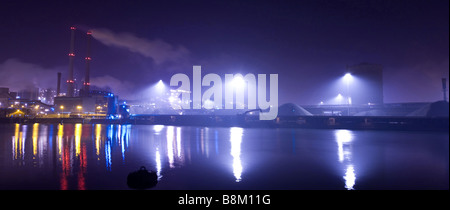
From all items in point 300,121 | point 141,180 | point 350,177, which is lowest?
point 350,177

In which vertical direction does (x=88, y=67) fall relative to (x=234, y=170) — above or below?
above

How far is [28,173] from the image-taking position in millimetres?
9359

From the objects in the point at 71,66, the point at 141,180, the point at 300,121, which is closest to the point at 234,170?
the point at 141,180

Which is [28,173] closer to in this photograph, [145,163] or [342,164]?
[145,163]

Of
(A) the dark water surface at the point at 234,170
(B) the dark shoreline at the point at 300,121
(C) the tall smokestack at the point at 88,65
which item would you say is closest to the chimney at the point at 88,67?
(C) the tall smokestack at the point at 88,65

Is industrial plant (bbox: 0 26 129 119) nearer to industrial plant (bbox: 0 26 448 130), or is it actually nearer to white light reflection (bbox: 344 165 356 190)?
industrial plant (bbox: 0 26 448 130)

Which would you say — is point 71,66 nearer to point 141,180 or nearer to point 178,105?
point 178,105

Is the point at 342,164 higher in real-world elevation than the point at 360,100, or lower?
lower

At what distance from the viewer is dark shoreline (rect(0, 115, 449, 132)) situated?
30.2 meters

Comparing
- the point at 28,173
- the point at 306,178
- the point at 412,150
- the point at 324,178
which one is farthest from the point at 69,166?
the point at 412,150

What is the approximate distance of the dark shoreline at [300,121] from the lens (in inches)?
1188

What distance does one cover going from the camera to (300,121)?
40.9 metres

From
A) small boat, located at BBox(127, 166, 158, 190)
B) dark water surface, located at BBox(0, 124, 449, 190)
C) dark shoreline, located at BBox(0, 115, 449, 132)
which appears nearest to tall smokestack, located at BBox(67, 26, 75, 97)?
dark shoreline, located at BBox(0, 115, 449, 132)
